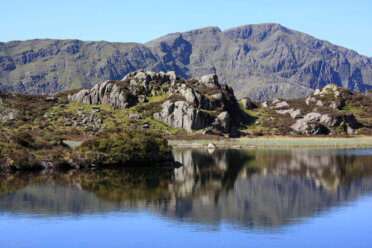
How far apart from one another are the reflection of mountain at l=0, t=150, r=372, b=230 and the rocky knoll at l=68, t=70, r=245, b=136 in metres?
97.1

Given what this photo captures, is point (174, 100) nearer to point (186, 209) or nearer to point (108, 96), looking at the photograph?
point (108, 96)

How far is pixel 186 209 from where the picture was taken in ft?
122

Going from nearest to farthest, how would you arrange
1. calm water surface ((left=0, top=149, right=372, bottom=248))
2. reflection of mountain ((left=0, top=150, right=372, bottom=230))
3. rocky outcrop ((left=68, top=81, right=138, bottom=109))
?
1. calm water surface ((left=0, top=149, right=372, bottom=248))
2. reflection of mountain ((left=0, top=150, right=372, bottom=230))
3. rocky outcrop ((left=68, top=81, right=138, bottom=109))

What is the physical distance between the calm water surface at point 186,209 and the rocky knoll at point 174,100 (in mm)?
102932

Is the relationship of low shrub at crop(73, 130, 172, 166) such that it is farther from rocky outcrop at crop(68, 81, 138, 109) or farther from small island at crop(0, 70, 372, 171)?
rocky outcrop at crop(68, 81, 138, 109)

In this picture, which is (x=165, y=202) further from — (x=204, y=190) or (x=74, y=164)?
(x=74, y=164)

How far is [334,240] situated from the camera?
2855cm

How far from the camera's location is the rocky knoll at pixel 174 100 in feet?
542

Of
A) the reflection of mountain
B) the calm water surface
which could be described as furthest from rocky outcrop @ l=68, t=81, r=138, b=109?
the calm water surface

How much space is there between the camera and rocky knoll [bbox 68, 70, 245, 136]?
542ft

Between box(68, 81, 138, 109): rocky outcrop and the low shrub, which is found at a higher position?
box(68, 81, 138, 109): rocky outcrop

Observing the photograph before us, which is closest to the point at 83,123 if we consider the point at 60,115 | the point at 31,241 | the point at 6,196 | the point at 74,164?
the point at 60,115

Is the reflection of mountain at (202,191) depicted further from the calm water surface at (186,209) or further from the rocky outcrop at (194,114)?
the rocky outcrop at (194,114)

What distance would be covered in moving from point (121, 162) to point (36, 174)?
1314 centimetres
